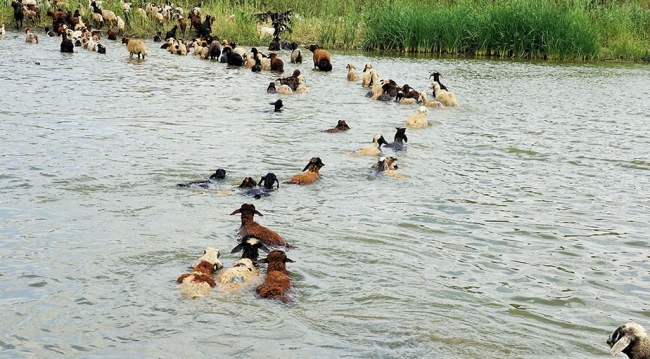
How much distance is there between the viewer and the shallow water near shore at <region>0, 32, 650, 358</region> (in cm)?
711

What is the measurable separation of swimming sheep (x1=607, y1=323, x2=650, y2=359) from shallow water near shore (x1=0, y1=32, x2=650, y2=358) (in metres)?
0.81

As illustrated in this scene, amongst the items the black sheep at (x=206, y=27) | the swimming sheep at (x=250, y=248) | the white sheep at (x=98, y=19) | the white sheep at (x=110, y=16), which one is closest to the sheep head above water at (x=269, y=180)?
the swimming sheep at (x=250, y=248)

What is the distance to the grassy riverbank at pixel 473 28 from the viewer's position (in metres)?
31.2

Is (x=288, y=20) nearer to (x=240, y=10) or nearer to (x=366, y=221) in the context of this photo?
(x=240, y=10)

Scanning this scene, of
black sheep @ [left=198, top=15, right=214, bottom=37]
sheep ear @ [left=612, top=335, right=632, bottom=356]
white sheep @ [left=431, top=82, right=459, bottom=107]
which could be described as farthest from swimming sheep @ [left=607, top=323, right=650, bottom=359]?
black sheep @ [left=198, top=15, right=214, bottom=37]

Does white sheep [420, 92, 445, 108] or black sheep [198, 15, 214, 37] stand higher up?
black sheep [198, 15, 214, 37]

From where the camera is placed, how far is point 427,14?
1291 inches

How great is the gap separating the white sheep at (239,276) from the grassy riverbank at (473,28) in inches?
981

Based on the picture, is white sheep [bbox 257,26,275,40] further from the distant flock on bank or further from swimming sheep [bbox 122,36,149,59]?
swimming sheep [bbox 122,36,149,59]

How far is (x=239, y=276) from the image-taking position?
310 inches

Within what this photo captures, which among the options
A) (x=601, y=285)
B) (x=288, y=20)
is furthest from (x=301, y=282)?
(x=288, y=20)

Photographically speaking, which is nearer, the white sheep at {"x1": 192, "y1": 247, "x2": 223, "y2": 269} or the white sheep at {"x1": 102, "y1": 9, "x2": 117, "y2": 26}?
the white sheep at {"x1": 192, "y1": 247, "x2": 223, "y2": 269}

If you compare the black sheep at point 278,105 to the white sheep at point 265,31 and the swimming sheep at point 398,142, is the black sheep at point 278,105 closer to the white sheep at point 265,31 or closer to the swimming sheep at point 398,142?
the swimming sheep at point 398,142

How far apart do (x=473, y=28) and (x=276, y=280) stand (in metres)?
25.6
